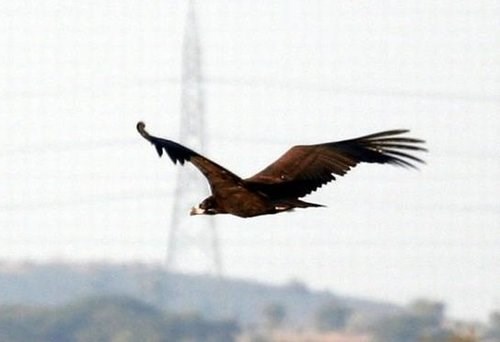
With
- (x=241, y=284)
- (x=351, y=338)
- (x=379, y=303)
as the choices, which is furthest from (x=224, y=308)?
(x=351, y=338)

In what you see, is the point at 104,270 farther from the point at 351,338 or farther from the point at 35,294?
the point at 351,338

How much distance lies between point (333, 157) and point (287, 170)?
32 centimetres

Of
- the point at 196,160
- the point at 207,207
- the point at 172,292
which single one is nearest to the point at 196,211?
the point at 207,207

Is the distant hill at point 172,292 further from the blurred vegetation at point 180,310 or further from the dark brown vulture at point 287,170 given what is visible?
the dark brown vulture at point 287,170

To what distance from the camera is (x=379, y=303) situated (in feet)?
510

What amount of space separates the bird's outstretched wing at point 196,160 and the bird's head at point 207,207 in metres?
A: 0.23

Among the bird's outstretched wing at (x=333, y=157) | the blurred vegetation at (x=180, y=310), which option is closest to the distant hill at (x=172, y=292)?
the blurred vegetation at (x=180, y=310)

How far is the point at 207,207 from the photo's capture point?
495 inches

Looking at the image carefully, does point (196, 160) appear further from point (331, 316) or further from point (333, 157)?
point (331, 316)

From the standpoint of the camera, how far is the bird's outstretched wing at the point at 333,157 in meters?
12.9

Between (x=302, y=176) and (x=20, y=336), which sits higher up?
(x=302, y=176)

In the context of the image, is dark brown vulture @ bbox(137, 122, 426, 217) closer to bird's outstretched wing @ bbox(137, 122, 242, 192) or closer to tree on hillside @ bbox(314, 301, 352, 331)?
bird's outstretched wing @ bbox(137, 122, 242, 192)

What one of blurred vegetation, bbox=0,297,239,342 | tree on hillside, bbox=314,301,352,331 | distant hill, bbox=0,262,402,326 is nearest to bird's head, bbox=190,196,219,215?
blurred vegetation, bbox=0,297,239,342

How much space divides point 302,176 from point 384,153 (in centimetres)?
58
